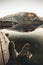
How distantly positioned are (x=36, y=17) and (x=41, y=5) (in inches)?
6.9

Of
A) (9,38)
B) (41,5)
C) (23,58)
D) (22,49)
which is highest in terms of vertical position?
(41,5)

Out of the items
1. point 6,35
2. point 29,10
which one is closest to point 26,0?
point 29,10

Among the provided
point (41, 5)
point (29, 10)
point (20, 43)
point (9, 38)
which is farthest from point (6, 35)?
point (41, 5)

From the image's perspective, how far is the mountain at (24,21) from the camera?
67.2 inches

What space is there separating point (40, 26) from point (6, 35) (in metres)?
0.44

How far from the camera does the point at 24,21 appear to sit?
1726mm

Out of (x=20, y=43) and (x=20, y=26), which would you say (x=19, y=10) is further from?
(x=20, y=43)

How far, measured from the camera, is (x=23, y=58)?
1617mm

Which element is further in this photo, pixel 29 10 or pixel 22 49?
pixel 29 10

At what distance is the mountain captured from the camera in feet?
5.60

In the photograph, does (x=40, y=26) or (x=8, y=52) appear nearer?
(x=8, y=52)

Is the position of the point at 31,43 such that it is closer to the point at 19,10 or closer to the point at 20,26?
the point at 20,26

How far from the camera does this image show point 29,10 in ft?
5.71

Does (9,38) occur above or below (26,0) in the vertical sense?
below
